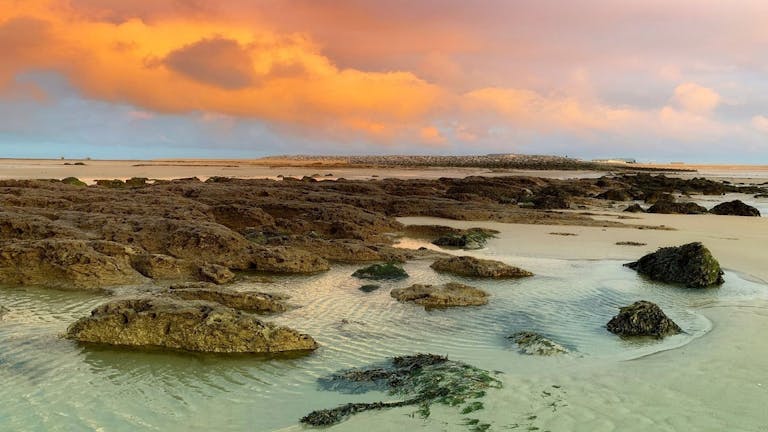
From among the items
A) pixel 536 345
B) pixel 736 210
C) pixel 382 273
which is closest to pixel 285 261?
pixel 382 273

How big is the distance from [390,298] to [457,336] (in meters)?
2.11

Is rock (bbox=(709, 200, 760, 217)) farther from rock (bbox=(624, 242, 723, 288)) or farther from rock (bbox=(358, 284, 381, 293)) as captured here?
rock (bbox=(358, 284, 381, 293))

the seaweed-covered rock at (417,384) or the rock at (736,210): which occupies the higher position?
the rock at (736,210)

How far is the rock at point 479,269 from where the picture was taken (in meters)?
11.0

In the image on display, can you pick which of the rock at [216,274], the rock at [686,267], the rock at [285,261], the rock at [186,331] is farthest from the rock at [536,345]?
the rock at [216,274]

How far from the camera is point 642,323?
23.9 feet

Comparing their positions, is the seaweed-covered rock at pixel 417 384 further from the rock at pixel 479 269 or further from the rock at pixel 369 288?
the rock at pixel 479 269

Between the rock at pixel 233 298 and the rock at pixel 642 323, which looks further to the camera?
the rock at pixel 233 298

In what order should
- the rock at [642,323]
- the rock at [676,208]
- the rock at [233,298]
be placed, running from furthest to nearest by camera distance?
the rock at [676,208] → the rock at [233,298] → the rock at [642,323]

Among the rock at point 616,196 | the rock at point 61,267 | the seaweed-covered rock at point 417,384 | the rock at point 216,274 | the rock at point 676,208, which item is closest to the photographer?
the seaweed-covered rock at point 417,384

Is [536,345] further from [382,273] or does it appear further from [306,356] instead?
[382,273]

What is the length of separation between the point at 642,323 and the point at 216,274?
7.00 m

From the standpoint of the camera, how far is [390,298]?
920 centimetres

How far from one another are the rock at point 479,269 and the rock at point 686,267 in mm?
2446
